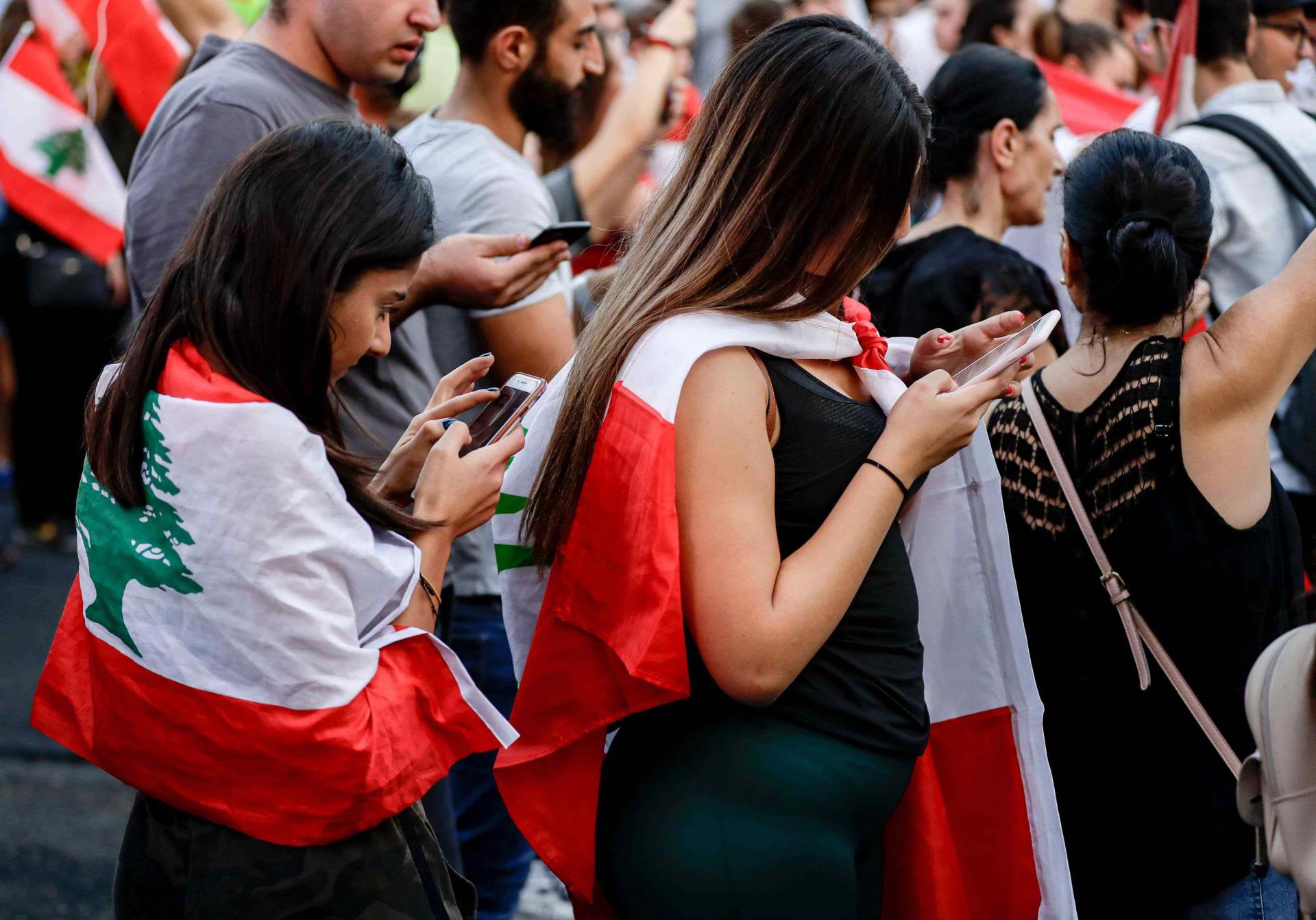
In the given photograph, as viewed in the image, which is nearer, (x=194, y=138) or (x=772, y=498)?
(x=772, y=498)

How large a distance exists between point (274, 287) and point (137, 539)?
0.37 metres

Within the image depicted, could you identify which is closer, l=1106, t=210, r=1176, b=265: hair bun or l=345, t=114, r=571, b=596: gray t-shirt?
l=1106, t=210, r=1176, b=265: hair bun

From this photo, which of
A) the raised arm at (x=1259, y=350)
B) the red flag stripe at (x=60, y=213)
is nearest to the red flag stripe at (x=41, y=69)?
the red flag stripe at (x=60, y=213)

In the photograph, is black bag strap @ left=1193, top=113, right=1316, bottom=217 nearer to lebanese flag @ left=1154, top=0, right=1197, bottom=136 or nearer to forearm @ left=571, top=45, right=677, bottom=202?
lebanese flag @ left=1154, top=0, right=1197, bottom=136

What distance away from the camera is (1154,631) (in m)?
2.21

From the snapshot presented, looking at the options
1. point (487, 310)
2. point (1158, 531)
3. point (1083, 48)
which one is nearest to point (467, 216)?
point (487, 310)

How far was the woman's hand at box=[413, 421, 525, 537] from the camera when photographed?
1941mm

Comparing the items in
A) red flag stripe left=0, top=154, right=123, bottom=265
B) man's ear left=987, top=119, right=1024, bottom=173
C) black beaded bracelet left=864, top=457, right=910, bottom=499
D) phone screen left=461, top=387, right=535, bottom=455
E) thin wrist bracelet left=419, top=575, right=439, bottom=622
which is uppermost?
man's ear left=987, top=119, right=1024, bottom=173

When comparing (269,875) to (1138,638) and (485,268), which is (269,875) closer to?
(485,268)

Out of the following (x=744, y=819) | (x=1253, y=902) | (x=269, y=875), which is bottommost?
(x=1253, y=902)

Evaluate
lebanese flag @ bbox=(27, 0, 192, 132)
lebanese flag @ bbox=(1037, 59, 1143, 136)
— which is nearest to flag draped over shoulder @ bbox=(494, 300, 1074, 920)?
lebanese flag @ bbox=(1037, 59, 1143, 136)

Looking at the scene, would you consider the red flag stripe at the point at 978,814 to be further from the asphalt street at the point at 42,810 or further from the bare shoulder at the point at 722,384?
the asphalt street at the point at 42,810

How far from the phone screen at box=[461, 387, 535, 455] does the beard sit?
132 centimetres

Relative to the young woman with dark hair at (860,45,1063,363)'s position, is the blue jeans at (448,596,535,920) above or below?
below
